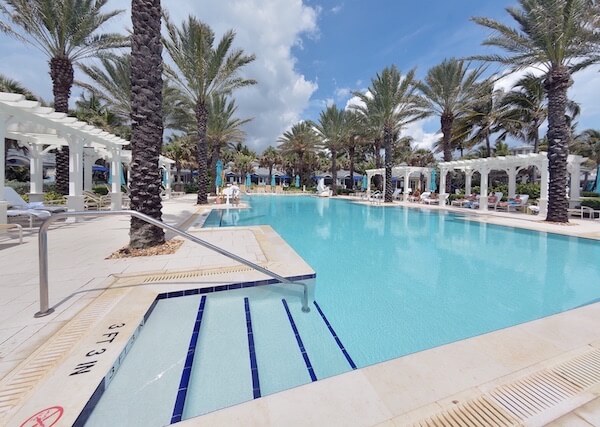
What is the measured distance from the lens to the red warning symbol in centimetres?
175

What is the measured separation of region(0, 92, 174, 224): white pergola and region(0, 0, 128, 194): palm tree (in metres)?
1.05

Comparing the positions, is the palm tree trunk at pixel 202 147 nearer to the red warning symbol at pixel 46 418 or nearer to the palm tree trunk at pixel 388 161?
the palm tree trunk at pixel 388 161

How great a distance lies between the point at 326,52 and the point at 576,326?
23.7 meters

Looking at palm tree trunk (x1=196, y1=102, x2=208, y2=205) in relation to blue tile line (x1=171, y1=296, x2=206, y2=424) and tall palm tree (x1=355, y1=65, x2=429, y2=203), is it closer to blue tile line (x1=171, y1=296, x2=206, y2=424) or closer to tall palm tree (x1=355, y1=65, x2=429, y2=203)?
tall palm tree (x1=355, y1=65, x2=429, y2=203)

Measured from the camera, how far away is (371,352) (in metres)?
3.31

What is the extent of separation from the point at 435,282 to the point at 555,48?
40.7 feet

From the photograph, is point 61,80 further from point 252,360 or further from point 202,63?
point 252,360

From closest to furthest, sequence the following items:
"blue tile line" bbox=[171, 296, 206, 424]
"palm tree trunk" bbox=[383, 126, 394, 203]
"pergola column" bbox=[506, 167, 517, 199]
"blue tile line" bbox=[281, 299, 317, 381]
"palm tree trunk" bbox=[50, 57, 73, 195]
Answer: "blue tile line" bbox=[171, 296, 206, 424] → "blue tile line" bbox=[281, 299, 317, 381] → "palm tree trunk" bbox=[50, 57, 73, 195] → "pergola column" bbox=[506, 167, 517, 199] → "palm tree trunk" bbox=[383, 126, 394, 203]

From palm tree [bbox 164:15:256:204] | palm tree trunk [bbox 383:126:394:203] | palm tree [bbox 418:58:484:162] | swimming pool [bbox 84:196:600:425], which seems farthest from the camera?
palm tree trunk [bbox 383:126:394:203]

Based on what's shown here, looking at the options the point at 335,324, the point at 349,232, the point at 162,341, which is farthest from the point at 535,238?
the point at 162,341

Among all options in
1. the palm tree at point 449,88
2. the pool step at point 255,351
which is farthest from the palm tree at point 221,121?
the pool step at point 255,351

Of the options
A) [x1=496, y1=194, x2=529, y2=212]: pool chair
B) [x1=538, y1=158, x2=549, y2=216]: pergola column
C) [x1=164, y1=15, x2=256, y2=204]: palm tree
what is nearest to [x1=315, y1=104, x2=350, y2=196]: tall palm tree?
[x1=164, y1=15, x2=256, y2=204]: palm tree

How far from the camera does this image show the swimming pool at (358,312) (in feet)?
8.82

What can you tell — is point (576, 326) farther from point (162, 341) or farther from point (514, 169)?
point (514, 169)
